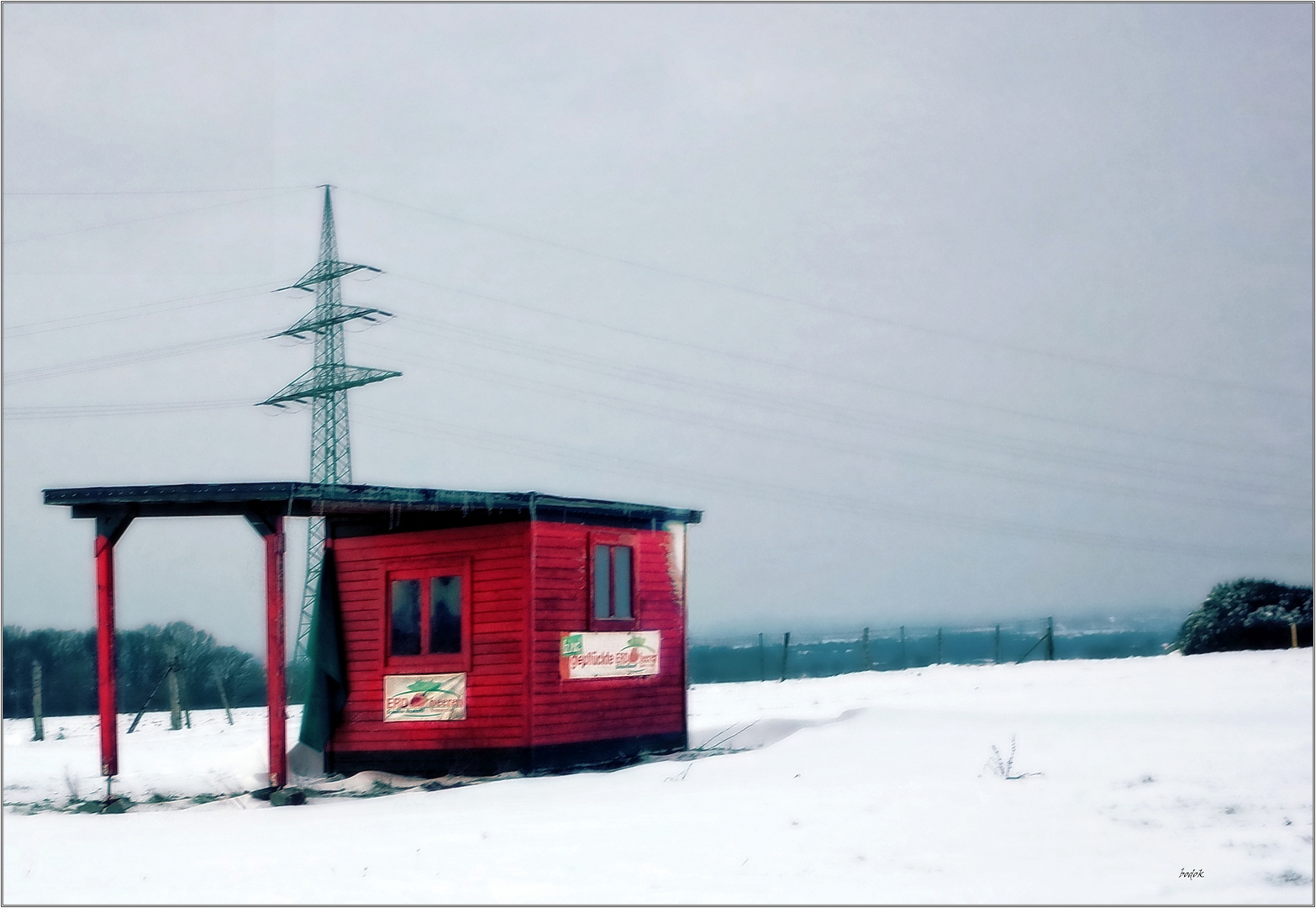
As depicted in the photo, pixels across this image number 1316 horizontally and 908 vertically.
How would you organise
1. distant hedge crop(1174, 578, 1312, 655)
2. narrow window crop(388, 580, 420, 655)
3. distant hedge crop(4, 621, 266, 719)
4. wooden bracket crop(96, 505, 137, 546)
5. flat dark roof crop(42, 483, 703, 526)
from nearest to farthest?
1. flat dark roof crop(42, 483, 703, 526)
2. wooden bracket crop(96, 505, 137, 546)
3. narrow window crop(388, 580, 420, 655)
4. distant hedge crop(1174, 578, 1312, 655)
5. distant hedge crop(4, 621, 266, 719)

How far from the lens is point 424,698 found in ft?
57.0

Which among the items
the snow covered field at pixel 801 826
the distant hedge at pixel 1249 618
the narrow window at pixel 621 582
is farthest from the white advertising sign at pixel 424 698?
the distant hedge at pixel 1249 618

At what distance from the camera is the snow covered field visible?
9.08 meters

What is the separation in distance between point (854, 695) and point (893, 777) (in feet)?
53.2

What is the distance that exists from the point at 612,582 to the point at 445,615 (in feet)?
8.68

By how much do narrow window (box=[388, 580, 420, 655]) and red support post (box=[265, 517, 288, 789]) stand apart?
2.65 metres

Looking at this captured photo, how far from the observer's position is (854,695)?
29.2 meters

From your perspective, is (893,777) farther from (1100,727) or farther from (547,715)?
(547,715)

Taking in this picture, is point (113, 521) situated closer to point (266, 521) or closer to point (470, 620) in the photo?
point (266, 521)

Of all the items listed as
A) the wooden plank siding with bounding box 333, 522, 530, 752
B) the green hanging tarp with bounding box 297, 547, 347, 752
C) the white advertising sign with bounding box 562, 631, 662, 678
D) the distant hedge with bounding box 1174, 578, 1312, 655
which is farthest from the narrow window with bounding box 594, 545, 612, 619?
the distant hedge with bounding box 1174, 578, 1312, 655

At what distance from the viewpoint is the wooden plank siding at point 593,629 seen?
16688 mm

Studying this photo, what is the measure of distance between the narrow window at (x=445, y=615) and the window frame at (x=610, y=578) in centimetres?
192

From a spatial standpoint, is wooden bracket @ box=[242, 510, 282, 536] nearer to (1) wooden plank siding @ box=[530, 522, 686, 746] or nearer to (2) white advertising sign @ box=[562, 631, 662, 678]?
(1) wooden plank siding @ box=[530, 522, 686, 746]

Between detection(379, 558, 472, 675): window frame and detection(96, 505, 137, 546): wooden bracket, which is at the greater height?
detection(96, 505, 137, 546): wooden bracket
